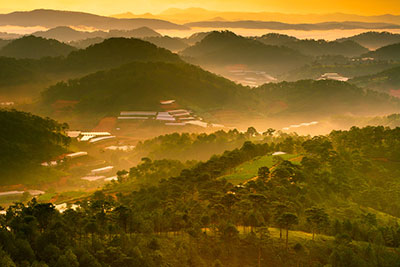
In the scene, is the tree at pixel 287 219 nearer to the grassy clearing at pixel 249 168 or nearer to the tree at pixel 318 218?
the tree at pixel 318 218

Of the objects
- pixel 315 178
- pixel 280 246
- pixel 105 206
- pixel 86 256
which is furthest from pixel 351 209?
pixel 86 256

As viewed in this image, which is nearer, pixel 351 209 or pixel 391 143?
pixel 351 209

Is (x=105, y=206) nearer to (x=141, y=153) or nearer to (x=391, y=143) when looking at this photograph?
(x=391, y=143)

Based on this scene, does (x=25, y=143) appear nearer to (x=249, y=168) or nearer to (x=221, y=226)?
(x=249, y=168)

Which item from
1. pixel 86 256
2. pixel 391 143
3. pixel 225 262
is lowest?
pixel 225 262

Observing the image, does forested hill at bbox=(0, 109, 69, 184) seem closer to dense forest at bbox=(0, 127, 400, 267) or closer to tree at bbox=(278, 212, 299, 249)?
dense forest at bbox=(0, 127, 400, 267)

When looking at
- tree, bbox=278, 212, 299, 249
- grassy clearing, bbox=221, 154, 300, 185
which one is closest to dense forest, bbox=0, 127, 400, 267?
tree, bbox=278, 212, 299, 249
